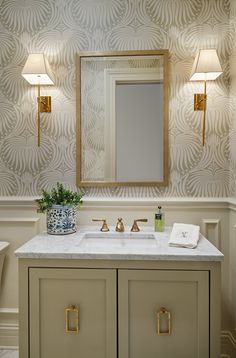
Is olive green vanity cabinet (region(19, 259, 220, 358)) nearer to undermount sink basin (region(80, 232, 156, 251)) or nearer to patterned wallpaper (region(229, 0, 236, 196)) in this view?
undermount sink basin (region(80, 232, 156, 251))

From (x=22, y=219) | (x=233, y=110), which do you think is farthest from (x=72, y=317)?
(x=233, y=110)

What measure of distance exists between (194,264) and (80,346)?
2.29 feet

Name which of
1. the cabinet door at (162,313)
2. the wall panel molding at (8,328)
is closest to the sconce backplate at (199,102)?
the cabinet door at (162,313)

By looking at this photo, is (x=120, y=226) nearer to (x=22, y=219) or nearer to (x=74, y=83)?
(x=22, y=219)

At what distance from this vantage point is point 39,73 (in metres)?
1.94

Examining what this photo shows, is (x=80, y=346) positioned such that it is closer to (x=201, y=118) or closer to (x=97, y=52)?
(x=201, y=118)

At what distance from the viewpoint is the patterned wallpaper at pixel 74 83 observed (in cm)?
204

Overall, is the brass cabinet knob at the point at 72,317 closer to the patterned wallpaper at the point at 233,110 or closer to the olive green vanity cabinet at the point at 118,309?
the olive green vanity cabinet at the point at 118,309

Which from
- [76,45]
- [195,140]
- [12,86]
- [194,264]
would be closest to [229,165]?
[195,140]

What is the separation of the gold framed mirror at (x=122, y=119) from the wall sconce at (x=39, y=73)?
0.20 metres

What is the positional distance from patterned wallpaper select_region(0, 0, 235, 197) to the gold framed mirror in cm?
6

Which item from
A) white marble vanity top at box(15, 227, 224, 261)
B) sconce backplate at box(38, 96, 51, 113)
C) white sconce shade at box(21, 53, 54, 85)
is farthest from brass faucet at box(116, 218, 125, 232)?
white sconce shade at box(21, 53, 54, 85)

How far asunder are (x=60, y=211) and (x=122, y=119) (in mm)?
735

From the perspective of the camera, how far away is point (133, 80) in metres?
2.04
